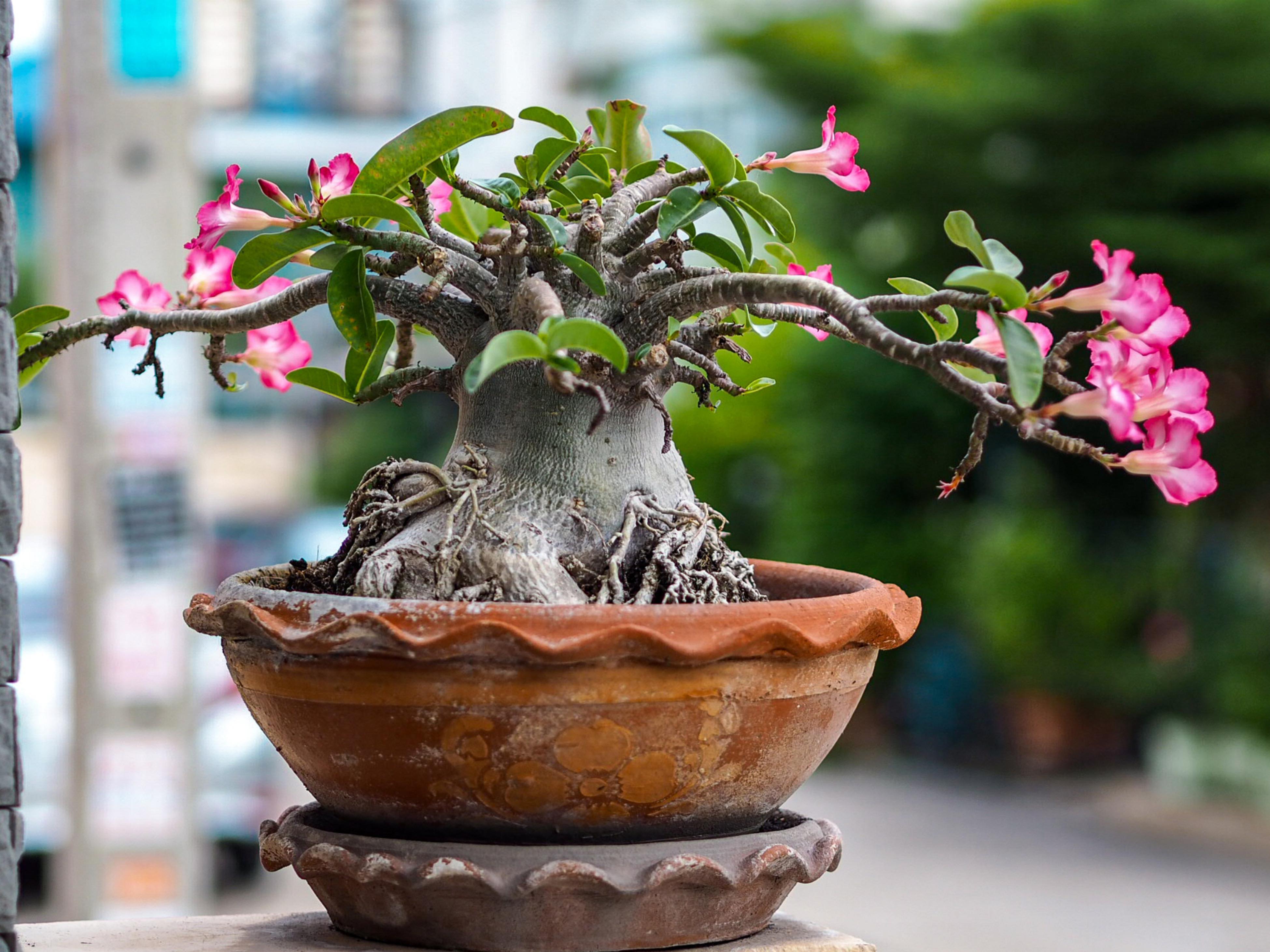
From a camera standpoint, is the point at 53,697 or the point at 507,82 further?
the point at 507,82

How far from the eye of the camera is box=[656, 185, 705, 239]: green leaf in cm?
86

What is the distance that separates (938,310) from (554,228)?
230mm

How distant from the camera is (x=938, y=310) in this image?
2.73ft

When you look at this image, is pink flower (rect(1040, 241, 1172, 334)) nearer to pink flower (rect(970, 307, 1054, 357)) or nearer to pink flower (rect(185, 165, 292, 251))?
pink flower (rect(970, 307, 1054, 357))

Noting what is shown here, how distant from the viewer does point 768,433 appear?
6.45m

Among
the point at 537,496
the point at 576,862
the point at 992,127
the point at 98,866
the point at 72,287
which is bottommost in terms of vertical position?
the point at 98,866

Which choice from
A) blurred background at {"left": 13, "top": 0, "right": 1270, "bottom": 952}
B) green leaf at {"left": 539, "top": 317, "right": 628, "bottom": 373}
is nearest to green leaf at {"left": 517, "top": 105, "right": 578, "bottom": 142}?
green leaf at {"left": 539, "top": 317, "right": 628, "bottom": 373}

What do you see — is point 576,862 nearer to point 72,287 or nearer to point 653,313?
point 653,313

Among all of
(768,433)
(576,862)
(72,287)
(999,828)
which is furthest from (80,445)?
(768,433)

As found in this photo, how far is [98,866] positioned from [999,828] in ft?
9.92

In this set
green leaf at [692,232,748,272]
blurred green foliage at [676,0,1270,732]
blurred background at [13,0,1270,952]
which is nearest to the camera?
green leaf at [692,232,748,272]

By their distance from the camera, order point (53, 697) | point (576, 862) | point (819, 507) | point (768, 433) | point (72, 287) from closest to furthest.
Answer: point (576, 862), point (72, 287), point (53, 697), point (819, 507), point (768, 433)

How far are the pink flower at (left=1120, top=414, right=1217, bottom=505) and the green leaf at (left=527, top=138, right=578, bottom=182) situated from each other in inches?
15.4

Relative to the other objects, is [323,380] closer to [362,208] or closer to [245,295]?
[245,295]
